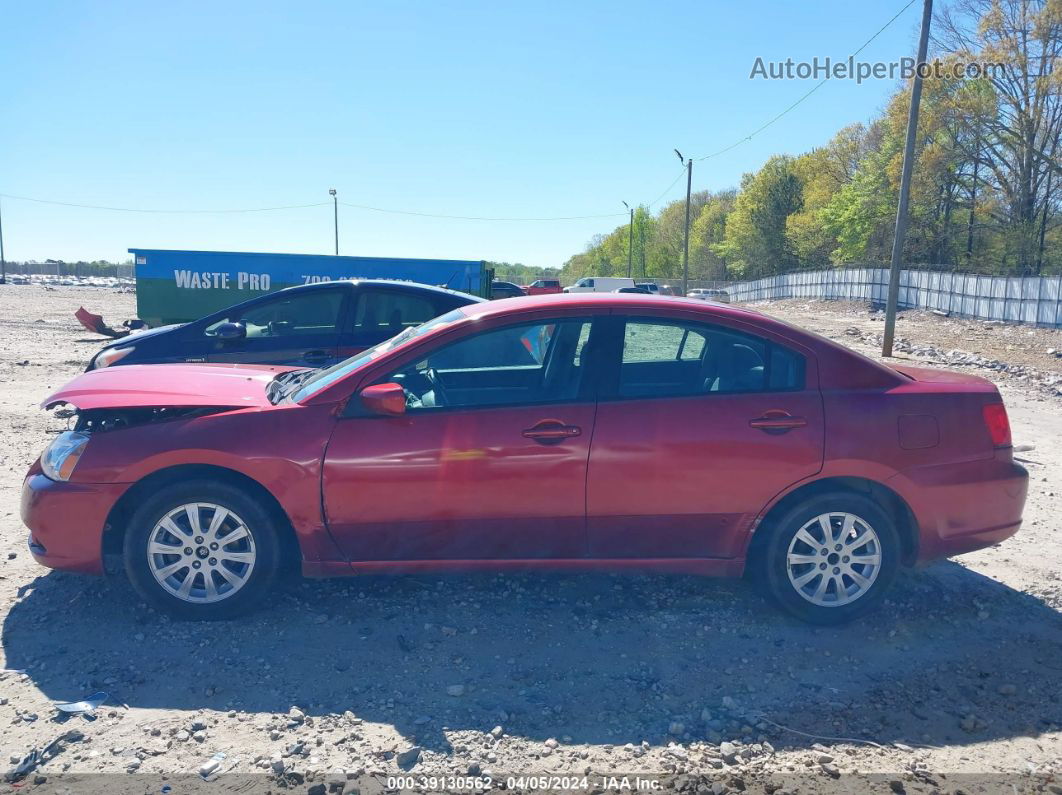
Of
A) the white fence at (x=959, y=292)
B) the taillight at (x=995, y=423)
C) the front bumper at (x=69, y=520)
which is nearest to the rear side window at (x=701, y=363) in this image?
the taillight at (x=995, y=423)

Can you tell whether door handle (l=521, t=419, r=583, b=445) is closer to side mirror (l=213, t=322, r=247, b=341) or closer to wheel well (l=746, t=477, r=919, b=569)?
wheel well (l=746, t=477, r=919, b=569)

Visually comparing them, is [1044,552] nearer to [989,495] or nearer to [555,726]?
[989,495]

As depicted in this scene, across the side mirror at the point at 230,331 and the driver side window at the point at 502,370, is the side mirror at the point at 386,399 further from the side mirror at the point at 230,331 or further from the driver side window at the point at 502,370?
the side mirror at the point at 230,331

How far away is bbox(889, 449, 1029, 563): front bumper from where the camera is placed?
4062 mm

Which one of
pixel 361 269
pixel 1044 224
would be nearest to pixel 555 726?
pixel 361 269

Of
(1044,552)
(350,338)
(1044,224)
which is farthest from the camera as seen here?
(1044,224)

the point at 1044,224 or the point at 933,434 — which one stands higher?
the point at 1044,224

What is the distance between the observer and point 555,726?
10.5 ft

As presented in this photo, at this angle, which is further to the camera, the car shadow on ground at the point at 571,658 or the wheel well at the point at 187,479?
the wheel well at the point at 187,479

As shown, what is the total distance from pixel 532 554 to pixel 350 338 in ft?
15.4

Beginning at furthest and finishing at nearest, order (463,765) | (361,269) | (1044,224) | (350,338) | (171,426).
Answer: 1. (1044,224)
2. (361,269)
3. (350,338)
4. (171,426)
5. (463,765)

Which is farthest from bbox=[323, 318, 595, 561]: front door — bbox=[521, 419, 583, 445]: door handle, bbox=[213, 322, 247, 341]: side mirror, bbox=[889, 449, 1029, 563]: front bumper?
bbox=[213, 322, 247, 341]: side mirror

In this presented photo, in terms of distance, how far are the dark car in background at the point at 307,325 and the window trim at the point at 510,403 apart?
413cm

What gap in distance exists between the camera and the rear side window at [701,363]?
410 centimetres
